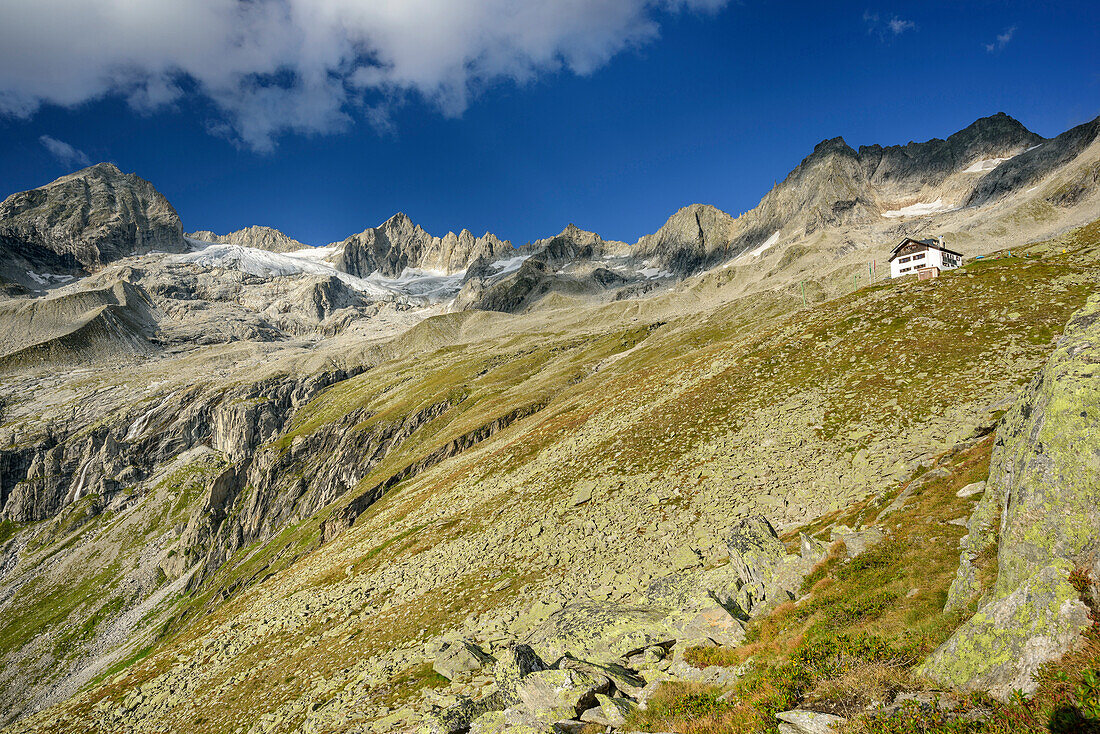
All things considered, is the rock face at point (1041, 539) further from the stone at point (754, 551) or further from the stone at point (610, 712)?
the stone at point (610, 712)

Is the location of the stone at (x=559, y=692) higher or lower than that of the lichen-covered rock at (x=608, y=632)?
higher

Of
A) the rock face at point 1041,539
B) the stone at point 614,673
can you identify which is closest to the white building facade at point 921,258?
the rock face at point 1041,539

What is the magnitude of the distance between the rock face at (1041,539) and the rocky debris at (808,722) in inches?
88.1

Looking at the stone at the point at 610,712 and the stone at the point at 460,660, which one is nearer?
the stone at the point at 610,712

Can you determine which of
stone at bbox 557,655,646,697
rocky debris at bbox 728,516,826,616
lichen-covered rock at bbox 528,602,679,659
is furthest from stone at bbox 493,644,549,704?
rocky debris at bbox 728,516,826,616

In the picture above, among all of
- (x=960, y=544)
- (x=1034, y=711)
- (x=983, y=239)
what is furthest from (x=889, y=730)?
(x=983, y=239)

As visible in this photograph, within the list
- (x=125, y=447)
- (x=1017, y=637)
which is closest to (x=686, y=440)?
(x=1017, y=637)

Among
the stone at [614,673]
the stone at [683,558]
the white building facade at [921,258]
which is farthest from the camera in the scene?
the white building facade at [921,258]

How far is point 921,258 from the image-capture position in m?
94.1

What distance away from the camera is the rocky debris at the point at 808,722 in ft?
29.3

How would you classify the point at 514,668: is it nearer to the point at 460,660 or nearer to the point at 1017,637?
the point at 460,660

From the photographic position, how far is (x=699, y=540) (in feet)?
90.4

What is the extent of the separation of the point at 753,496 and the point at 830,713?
21299 mm

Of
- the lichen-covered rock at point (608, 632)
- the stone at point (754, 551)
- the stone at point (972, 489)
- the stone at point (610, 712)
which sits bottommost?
the lichen-covered rock at point (608, 632)
